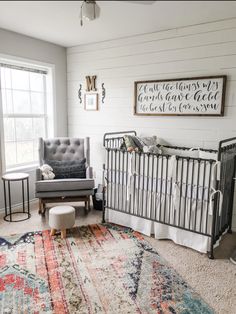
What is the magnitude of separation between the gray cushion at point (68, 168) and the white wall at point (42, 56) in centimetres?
51

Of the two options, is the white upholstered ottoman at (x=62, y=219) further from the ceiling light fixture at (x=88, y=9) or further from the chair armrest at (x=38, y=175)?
the ceiling light fixture at (x=88, y=9)

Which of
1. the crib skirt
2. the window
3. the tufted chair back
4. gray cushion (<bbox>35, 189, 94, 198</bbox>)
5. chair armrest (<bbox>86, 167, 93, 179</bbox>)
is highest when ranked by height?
the window

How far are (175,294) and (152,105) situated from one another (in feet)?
7.64

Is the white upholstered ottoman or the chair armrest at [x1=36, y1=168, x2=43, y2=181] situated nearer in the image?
the white upholstered ottoman

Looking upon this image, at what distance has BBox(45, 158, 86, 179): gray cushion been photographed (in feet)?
11.9

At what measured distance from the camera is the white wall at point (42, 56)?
344 cm

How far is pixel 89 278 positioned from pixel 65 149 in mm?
2157

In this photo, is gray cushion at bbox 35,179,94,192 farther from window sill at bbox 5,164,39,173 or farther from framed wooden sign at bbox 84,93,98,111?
framed wooden sign at bbox 84,93,98,111

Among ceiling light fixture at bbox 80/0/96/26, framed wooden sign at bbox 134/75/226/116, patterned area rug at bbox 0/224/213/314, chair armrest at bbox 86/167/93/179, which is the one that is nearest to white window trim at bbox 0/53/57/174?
chair armrest at bbox 86/167/93/179

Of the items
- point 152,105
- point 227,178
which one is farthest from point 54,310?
point 152,105

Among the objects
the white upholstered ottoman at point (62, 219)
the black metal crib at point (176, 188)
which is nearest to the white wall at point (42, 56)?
the white upholstered ottoman at point (62, 219)

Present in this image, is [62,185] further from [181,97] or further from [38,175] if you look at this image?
[181,97]

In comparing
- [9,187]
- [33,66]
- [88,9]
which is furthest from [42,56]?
[88,9]

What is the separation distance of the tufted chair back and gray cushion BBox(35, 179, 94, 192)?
49cm
